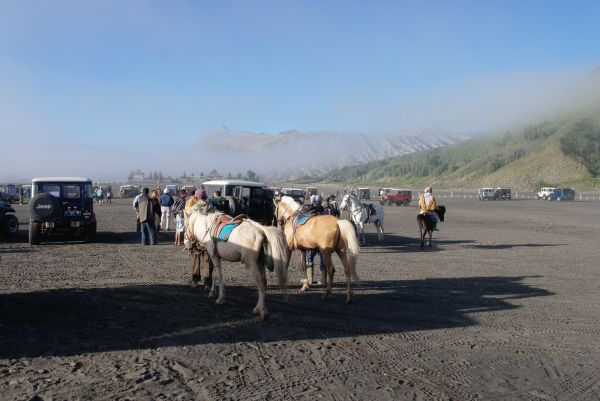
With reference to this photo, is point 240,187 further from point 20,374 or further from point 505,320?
point 20,374

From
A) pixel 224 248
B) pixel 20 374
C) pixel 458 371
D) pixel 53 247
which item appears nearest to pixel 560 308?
pixel 458 371

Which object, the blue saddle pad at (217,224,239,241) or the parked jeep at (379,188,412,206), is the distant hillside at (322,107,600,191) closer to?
the parked jeep at (379,188,412,206)

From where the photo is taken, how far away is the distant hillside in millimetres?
113125

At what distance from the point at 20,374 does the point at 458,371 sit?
513 cm

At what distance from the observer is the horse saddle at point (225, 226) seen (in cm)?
886

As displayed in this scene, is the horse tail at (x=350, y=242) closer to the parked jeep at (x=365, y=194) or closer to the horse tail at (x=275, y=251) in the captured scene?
the horse tail at (x=275, y=251)

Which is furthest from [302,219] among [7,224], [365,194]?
[365,194]

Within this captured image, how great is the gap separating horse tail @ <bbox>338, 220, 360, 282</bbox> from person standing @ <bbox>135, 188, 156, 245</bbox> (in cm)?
935

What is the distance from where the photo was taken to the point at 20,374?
587 centimetres

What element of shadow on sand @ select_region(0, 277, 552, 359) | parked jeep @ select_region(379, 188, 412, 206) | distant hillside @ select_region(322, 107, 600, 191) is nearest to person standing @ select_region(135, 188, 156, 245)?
shadow on sand @ select_region(0, 277, 552, 359)

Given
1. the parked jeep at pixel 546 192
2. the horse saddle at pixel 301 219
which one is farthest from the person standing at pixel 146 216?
the parked jeep at pixel 546 192

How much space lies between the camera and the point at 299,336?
750 cm

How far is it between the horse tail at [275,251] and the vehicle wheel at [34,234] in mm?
11794

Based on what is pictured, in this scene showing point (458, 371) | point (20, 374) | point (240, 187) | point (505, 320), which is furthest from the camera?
point (240, 187)
